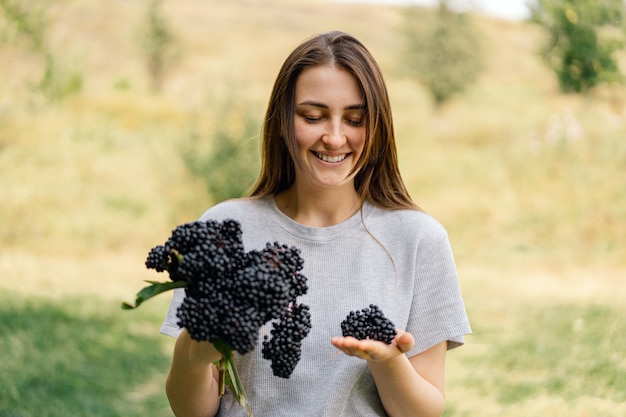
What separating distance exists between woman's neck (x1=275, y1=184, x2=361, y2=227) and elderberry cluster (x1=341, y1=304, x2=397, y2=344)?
66 cm

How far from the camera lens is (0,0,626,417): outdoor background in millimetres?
5684

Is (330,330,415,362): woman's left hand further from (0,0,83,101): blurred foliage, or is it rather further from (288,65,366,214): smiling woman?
(0,0,83,101): blurred foliage

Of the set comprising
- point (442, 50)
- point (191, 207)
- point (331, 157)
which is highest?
point (442, 50)

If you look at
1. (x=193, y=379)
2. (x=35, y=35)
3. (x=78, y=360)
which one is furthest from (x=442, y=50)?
(x=193, y=379)

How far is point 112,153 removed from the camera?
12.7 metres

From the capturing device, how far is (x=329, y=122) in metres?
2.16

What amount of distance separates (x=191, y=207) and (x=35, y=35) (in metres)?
3.32

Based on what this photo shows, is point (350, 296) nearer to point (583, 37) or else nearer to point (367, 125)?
point (367, 125)

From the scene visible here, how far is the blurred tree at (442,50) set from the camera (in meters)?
17.2

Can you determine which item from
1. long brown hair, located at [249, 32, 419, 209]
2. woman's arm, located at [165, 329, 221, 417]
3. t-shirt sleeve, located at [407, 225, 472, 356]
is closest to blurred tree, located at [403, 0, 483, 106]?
long brown hair, located at [249, 32, 419, 209]

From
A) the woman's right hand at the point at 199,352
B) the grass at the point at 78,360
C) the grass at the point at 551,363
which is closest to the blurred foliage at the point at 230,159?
the grass at the point at 78,360

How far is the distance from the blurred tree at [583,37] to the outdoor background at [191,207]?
0.66 meters

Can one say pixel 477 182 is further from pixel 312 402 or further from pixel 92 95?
pixel 312 402

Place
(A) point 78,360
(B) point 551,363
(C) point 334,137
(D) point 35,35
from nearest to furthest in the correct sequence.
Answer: (C) point 334,137 < (B) point 551,363 < (A) point 78,360 < (D) point 35,35
